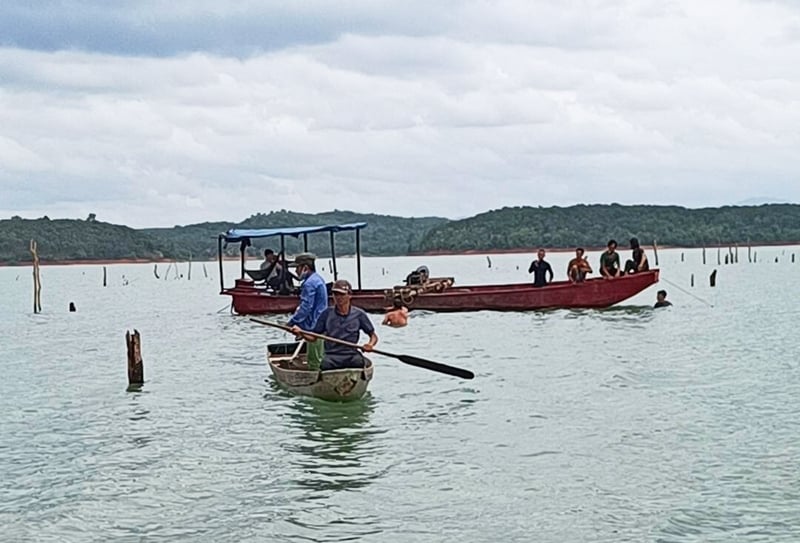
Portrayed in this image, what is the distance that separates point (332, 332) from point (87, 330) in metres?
27.0

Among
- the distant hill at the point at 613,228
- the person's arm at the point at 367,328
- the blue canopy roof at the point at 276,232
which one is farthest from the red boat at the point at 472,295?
the distant hill at the point at 613,228

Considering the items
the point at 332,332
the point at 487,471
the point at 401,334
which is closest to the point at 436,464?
the point at 487,471

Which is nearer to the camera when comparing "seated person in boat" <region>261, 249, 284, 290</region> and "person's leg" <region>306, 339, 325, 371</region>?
"person's leg" <region>306, 339, 325, 371</region>

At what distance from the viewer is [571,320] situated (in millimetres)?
34625

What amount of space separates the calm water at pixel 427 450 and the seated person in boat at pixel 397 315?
24.3ft

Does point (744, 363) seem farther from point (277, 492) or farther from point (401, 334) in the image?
point (277, 492)

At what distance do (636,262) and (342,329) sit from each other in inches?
844

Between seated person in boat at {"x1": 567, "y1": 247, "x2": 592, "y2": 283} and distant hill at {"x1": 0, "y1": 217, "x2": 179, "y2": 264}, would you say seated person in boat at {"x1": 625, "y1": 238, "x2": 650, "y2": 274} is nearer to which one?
seated person in boat at {"x1": 567, "y1": 247, "x2": 592, "y2": 283}

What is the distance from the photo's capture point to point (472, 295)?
120 feet

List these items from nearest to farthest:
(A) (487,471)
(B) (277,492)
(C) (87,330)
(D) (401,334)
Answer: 1. (B) (277,492)
2. (A) (487,471)
3. (D) (401,334)
4. (C) (87,330)

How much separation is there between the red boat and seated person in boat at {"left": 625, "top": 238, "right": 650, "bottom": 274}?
441 mm

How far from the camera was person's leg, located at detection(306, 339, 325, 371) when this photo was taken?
16.9 metres

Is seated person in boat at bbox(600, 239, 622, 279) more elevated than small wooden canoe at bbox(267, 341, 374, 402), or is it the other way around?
seated person in boat at bbox(600, 239, 622, 279)

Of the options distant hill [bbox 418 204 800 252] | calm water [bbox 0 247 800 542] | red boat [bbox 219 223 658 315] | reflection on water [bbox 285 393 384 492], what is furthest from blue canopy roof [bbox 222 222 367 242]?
distant hill [bbox 418 204 800 252]
